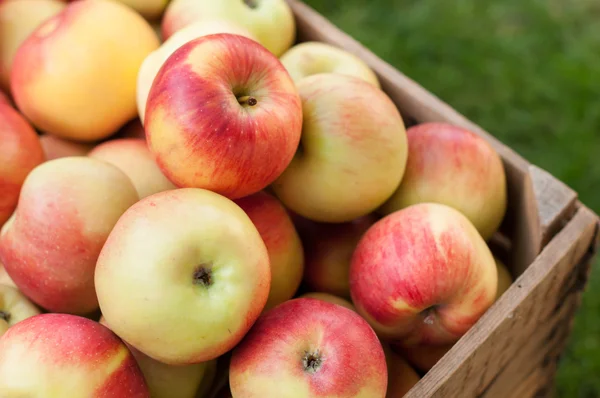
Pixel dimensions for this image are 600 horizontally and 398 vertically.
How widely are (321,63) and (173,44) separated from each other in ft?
0.79

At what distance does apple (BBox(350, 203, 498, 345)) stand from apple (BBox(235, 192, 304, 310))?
79 mm

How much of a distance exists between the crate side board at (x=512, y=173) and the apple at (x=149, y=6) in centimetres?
24

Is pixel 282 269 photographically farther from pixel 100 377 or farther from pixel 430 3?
pixel 430 3

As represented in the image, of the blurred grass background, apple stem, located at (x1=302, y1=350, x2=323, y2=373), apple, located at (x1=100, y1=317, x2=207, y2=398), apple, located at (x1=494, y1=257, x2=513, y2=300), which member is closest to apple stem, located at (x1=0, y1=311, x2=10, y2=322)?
apple, located at (x1=100, y1=317, x2=207, y2=398)

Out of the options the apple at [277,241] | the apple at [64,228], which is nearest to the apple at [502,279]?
the apple at [277,241]

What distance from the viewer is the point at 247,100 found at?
667mm

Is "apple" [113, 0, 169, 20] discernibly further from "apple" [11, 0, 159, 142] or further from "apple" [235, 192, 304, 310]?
"apple" [235, 192, 304, 310]

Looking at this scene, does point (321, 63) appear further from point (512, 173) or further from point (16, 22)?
point (16, 22)

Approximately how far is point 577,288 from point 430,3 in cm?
127

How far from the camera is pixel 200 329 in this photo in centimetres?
59

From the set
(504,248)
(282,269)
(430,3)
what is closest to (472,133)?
(504,248)

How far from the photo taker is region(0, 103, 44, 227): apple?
32.1 inches

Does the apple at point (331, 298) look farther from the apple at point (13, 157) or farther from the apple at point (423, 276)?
the apple at point (13, 157)

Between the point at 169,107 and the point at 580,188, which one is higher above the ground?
the point at 169,107
